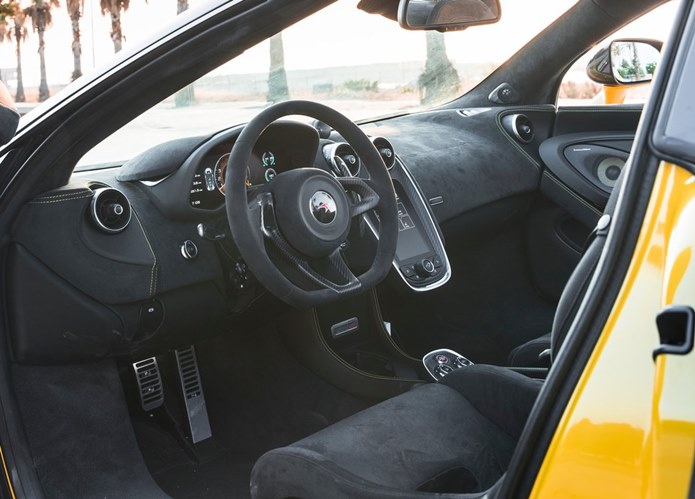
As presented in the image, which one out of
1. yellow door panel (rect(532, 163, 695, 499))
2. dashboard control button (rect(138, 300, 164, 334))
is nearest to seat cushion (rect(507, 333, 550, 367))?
dashboard control button (rect(138, 300, 164, 334))

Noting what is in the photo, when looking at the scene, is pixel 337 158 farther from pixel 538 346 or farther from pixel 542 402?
pixel 542 402

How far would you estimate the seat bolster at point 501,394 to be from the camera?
1.95m

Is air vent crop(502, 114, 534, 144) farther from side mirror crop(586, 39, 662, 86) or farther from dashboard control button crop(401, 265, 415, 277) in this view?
dashboard control button crop(401, 265, 415, 277)

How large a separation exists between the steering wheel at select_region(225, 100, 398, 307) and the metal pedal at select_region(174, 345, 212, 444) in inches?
36.0

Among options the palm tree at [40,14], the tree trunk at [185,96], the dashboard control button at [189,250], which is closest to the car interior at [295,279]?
the dashboard control button at [189,250]

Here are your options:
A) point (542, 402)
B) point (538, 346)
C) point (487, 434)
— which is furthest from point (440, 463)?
point (538, 346)

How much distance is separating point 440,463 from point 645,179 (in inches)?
38.0

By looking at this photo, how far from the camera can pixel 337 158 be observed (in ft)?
9.64

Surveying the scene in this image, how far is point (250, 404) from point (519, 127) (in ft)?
5.65

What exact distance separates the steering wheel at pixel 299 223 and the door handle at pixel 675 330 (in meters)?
1.28

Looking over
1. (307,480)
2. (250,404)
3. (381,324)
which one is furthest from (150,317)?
(381,324)

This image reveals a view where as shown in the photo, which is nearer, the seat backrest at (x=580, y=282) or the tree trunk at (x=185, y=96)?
the seat backrest at (x=580, y=282)

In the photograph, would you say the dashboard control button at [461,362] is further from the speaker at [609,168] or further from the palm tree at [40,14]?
the palm tree at [40,14]

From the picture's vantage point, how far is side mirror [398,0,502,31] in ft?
6.28
